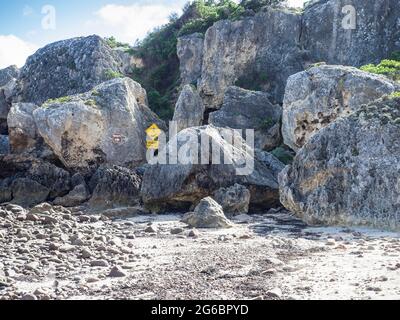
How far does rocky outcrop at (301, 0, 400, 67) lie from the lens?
78.5 feet

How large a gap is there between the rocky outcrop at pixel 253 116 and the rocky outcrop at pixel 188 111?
207 cm

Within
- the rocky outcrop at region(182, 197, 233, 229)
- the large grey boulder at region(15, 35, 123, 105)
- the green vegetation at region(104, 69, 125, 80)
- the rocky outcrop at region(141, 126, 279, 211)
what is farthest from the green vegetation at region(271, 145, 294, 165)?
the large grey boulder at region(15, 35, 123, 105)

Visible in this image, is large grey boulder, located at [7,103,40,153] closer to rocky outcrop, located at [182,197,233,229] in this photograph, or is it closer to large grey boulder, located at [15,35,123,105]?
large grey boulder, located at [15,35,123,105]

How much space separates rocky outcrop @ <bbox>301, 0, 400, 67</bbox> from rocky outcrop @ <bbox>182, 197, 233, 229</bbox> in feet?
46.8

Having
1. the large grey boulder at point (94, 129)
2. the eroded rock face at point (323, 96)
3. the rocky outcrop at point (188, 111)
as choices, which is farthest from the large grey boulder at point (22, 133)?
the eroded rock face at point (323, 96)

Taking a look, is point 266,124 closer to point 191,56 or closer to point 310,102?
point 310,102

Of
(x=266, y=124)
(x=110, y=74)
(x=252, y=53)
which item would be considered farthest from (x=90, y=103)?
(x=252, y=53)

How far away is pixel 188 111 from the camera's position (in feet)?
80.5

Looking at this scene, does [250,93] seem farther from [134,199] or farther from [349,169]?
[349,169]

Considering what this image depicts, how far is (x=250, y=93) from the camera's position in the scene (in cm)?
2298

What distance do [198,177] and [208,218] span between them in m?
2.87

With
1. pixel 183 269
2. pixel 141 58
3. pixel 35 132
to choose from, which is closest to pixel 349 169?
pixel 183 269

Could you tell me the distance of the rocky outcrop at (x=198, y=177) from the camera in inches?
577

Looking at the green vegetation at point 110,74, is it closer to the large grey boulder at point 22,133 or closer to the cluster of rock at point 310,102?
the cluster of rock at point 310,102
